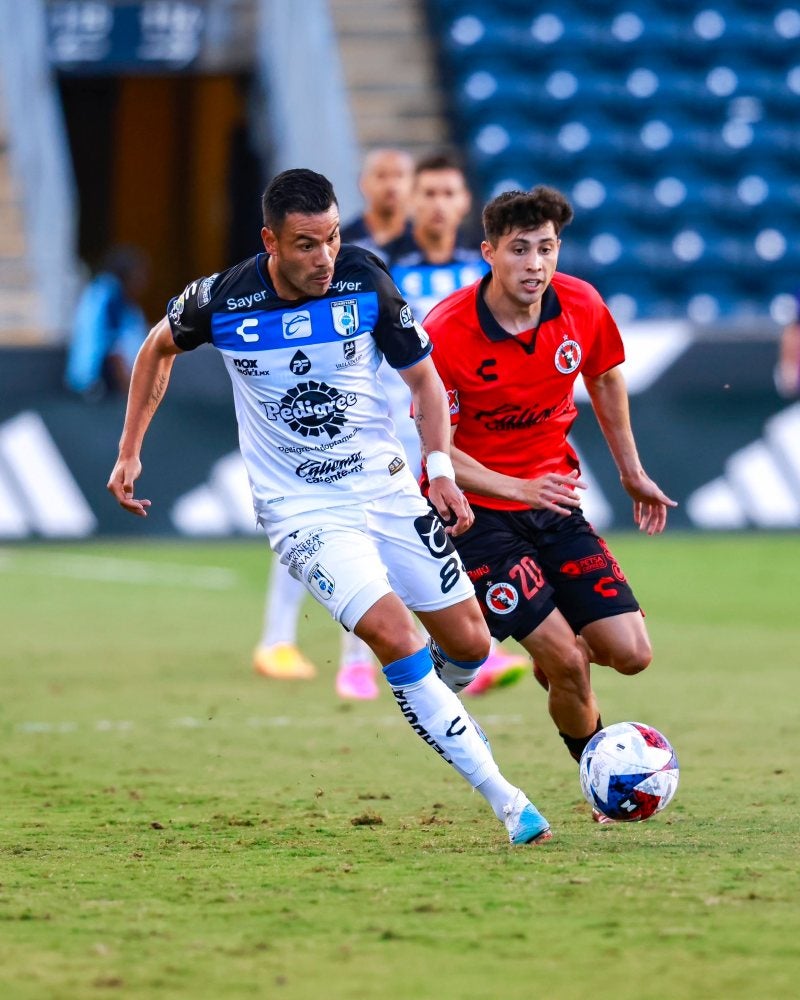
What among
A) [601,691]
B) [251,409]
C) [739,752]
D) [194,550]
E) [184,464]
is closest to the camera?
[251,409]

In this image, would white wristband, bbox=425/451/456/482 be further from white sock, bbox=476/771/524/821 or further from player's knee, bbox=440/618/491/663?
white sock, bbox=476/771/524/821

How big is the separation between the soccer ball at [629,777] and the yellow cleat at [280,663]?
13.1 feet

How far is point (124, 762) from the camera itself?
23.2ft

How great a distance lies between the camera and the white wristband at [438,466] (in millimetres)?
5449

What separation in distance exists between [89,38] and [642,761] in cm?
1738

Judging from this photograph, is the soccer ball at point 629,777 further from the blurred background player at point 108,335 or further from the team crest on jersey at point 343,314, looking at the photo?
the blurred background player at point 108,335

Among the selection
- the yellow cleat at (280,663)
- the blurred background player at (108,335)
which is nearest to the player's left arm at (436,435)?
the yellow cleat at (280,663)

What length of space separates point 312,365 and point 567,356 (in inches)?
39.5

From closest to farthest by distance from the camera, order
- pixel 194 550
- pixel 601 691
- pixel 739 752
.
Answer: pixel 739 752 < pixel 601 691 < pixel 194 550

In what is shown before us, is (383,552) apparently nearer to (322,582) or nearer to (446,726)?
(322,582)

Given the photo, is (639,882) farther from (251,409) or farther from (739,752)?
(739,752)

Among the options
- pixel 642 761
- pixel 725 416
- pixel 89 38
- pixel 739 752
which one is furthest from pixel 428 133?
pixel 642 761

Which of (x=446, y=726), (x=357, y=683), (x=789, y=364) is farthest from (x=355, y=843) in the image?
(x=789, y=364)

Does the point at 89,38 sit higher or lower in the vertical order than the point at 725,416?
higher
